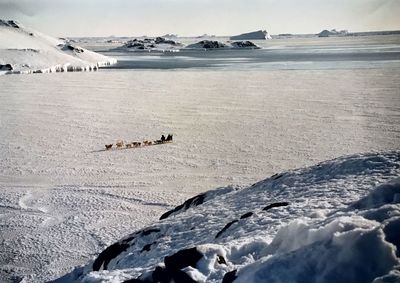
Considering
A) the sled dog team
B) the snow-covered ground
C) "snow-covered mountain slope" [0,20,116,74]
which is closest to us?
the snow-covered ground

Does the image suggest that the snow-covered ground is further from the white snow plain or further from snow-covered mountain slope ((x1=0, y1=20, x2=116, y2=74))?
snow-covered mountain slope ((x1=0, y1=20, x2=116, y2=74))

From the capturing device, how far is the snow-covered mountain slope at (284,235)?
4.19m

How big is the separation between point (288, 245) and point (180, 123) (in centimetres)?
1612

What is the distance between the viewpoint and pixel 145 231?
8141mm

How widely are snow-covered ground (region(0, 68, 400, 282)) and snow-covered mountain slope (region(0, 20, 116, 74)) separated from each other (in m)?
28.6

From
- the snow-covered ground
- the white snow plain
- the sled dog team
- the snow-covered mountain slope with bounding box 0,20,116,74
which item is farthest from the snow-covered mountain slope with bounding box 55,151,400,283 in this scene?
the snow-covered mountain slope with bounding box 0,20,116,74

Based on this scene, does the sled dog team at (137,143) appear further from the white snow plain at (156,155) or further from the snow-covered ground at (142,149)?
the snow-covered ground at (142,149)

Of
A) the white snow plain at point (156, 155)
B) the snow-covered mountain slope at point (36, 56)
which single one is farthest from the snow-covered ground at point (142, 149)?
the snow-covered mountain slope at point (36, 56)

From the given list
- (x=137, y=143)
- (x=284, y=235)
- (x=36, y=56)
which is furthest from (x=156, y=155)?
(x=36, y=56)

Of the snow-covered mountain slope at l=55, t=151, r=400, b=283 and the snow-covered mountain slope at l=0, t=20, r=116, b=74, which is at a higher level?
the snow-covered mountain slope at l=0, t=20, r=116, b=74

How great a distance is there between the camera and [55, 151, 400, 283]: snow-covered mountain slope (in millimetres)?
4188

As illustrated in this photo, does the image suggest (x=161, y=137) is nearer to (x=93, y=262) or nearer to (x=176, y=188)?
(x=176, y=188)

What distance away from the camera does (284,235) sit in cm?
516

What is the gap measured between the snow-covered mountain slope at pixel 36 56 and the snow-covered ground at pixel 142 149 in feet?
93.9
